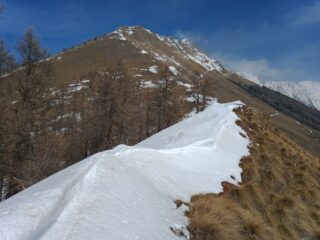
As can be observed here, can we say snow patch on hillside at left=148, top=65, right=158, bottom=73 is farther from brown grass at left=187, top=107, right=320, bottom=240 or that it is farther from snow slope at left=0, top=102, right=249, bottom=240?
snow slope at left=0, top=102, right=249, bottom=240

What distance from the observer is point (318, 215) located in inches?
394

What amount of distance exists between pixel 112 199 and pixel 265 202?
524 centimetres

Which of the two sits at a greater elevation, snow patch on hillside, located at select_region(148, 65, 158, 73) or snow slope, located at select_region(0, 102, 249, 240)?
snow patch on hillside, located at select_region(148, 65, 158, 73)

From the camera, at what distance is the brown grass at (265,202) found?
615 cm

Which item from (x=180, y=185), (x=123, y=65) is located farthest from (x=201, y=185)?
(x=123, y=65)

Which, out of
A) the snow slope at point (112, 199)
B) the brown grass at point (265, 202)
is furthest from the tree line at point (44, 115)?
the brown grass at point (265, 202)

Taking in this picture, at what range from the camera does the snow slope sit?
4.57 m

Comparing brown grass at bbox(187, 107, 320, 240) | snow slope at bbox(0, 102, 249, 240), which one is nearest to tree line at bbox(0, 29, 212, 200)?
snow slope at bbox(0, 102, 249, 240)

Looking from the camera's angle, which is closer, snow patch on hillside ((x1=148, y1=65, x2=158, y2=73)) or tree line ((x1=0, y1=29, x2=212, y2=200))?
tree line ((x1=0, y1=29, x2=212, y2=200))

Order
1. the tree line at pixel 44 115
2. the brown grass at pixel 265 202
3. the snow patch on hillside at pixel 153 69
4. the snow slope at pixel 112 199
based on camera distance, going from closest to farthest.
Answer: the snow slope at pixel 112 199
the brown grass at pixel 265 202
the tree line at pixel 44 115
the snow patch on hillside at pixel 153 69

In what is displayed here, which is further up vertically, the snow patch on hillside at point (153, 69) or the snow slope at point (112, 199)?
the snow patch on hillside at point (153, 69)

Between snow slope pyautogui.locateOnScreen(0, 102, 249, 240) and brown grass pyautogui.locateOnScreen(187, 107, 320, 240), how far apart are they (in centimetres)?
40

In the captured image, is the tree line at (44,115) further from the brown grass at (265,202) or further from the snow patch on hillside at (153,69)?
the snow patch on hillside at (153,69)

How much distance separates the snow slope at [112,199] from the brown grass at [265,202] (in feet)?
1.30
